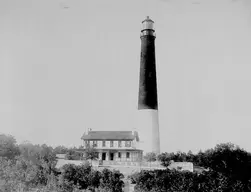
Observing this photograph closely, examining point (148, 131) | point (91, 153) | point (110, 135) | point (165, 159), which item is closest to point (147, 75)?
point (148, 131)

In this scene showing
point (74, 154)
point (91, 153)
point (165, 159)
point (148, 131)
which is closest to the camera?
point (165, 159)

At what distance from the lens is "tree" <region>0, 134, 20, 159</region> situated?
97.4 ft

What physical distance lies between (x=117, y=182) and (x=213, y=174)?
8.02 meters

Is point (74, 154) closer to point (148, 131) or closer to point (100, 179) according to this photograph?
point (148, 131)

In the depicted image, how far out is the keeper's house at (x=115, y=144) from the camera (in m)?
34.4

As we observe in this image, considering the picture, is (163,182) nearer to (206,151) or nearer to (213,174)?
(213,174)

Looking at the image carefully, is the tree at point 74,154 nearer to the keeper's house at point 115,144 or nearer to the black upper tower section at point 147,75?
the keeper's house at point 115,144

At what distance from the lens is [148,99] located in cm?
3272

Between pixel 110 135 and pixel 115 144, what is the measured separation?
1.28 meters

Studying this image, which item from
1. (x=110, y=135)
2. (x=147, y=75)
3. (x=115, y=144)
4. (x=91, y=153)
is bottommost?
(x=91, y=153)

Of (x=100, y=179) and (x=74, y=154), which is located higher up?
(x=74, y=154)

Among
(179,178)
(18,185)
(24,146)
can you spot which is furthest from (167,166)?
(24,146)

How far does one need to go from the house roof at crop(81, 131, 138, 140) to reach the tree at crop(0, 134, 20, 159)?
25.4ft

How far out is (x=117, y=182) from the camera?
2433 centimetres
